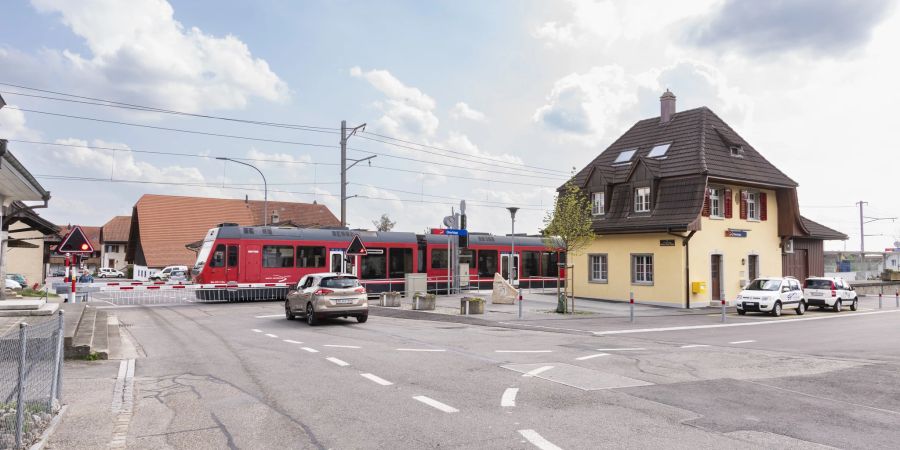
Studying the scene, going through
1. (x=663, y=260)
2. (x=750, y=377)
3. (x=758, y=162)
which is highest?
(x=758, y=162)

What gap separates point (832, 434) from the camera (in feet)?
20.8

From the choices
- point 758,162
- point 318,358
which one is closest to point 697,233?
point 758,162

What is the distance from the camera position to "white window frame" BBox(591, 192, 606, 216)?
3170 centimetres

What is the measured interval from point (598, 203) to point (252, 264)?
690 inches

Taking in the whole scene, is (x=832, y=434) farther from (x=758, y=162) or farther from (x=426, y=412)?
(x=758, y=162)

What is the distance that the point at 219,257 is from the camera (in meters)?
27.1

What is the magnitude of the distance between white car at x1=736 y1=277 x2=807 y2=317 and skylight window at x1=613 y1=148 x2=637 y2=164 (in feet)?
30.3

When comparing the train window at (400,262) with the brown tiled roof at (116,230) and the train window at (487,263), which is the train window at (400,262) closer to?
the train window at (487,263)

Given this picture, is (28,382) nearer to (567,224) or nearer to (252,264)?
(567,224)

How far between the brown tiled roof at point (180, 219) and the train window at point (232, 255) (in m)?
40.0

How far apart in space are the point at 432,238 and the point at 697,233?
13520 mm

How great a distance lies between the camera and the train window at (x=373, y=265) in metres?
31.0

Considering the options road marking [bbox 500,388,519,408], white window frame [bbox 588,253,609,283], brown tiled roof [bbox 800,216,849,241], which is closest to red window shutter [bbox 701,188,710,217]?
white window frame [bbox 588,253,609,283]

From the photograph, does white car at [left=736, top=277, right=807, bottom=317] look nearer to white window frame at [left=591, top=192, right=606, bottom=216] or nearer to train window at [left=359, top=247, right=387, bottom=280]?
white window frame at [left=591, top=192, right=606, bottom=216]
